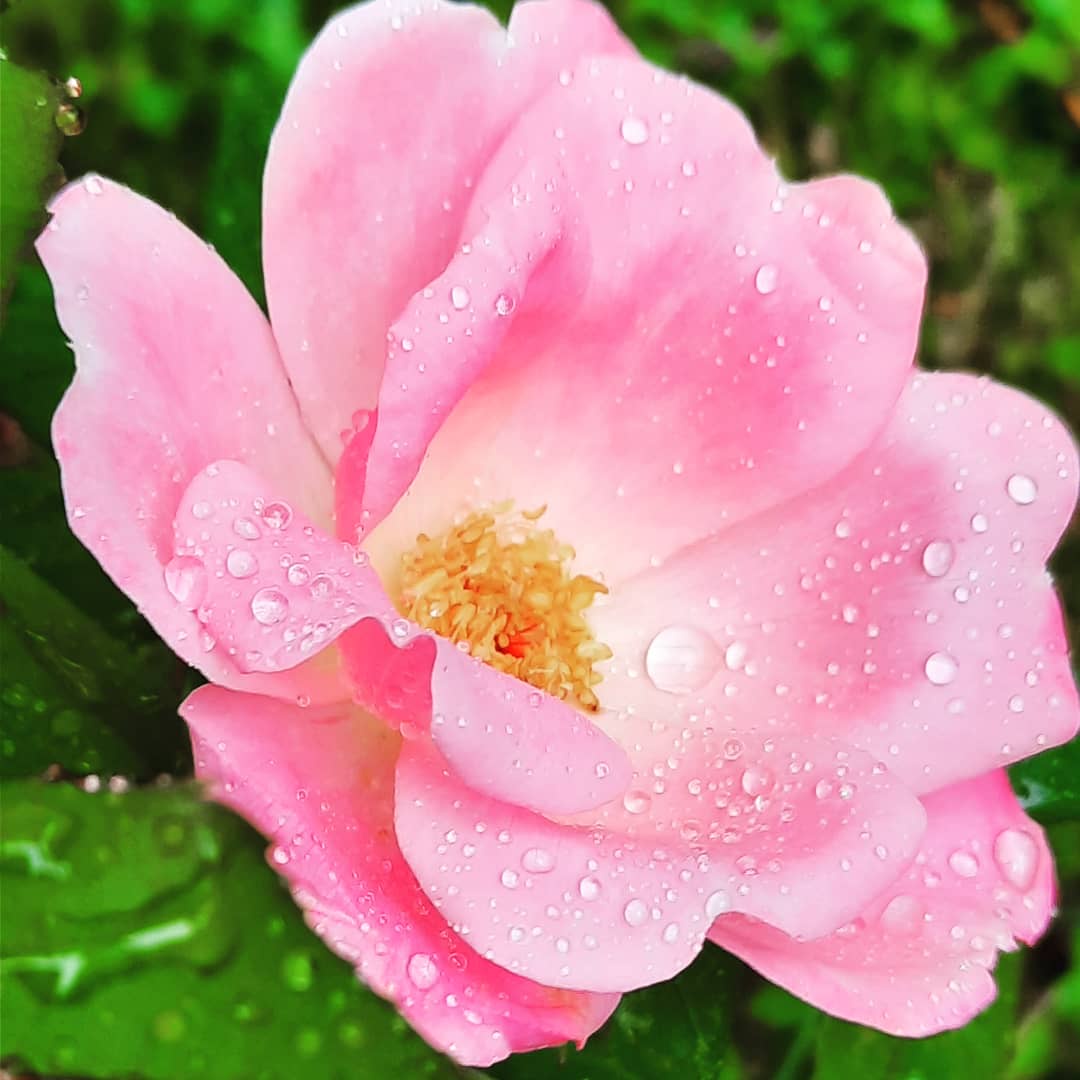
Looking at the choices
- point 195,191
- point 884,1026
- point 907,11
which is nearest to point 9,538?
point 884,1026

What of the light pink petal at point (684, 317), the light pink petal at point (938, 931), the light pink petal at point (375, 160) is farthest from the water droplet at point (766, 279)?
the light pink petal at point (938, 931)

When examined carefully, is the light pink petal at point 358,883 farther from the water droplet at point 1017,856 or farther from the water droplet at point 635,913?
the water droplet at point 1017,856

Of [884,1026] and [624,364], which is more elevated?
[624,364]

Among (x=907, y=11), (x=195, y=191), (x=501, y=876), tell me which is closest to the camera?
(x=501, y=876)

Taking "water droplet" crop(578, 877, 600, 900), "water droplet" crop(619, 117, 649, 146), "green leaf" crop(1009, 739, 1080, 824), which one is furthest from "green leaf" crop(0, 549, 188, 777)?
"green leaf" crop(1009, 739, 1080, 824)

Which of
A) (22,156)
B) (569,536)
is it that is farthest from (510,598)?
(22,156)

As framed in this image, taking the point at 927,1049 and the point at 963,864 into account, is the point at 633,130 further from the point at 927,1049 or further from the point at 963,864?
the point at 927,1049

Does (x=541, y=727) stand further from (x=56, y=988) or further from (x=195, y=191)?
(x=195, y=191)
